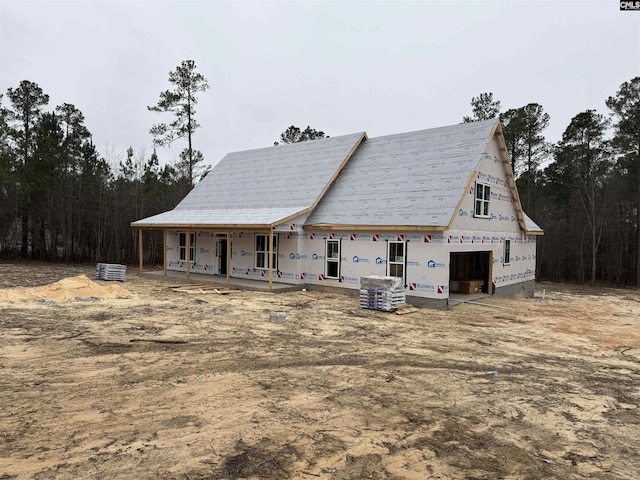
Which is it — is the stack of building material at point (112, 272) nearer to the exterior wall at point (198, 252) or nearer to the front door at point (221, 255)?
the exterior wall at point (198, 252)

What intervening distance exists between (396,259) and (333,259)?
2835 millimetres

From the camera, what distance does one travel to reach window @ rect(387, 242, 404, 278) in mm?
14648

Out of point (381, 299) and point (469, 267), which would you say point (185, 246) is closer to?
point (381, 299)

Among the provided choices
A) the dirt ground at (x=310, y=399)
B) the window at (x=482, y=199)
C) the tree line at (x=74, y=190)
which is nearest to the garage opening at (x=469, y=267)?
the window at (x=482, y=199)

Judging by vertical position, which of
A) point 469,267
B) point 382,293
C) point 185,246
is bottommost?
point 382,293

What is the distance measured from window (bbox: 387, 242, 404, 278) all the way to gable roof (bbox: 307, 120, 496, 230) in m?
0.86

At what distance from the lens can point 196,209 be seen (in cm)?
2223

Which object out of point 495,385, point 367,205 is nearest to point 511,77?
point 367,205

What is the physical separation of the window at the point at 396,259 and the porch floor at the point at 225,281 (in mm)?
4148

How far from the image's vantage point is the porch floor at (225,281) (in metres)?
16.6

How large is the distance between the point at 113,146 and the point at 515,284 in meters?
30.5

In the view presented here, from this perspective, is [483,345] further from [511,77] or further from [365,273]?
[511,77]

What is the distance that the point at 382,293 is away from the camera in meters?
12.8

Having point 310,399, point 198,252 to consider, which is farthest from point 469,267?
point 310,399
